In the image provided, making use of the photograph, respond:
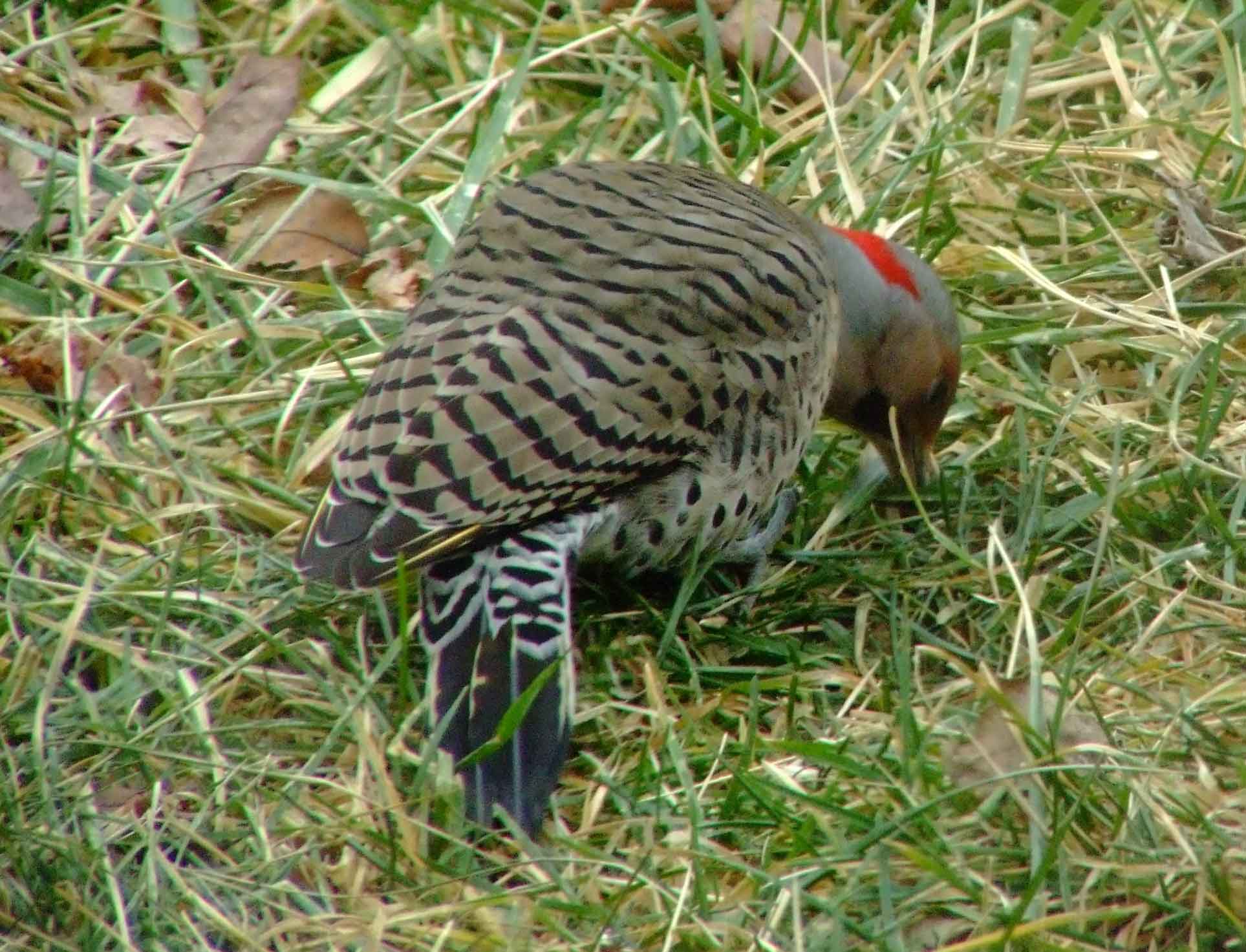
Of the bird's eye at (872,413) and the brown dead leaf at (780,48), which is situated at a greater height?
the brown dead leaf at (780,48)

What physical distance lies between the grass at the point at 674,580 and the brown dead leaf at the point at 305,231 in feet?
0.19

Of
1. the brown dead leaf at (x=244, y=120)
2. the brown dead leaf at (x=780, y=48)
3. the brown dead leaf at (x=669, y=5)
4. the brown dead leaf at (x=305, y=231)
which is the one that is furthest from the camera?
the brown dead leaf at (x=669, y=5)

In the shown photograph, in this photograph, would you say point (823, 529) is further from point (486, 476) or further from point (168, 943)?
point (168, 943)

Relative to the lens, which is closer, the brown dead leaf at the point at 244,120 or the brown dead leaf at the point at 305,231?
the brown dead leaf at the point at 305,231

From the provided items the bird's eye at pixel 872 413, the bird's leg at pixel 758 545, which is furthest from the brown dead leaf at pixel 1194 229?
the bird's leg at pixel 758 545

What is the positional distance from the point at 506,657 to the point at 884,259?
1480mm

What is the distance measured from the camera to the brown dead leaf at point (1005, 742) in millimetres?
3119

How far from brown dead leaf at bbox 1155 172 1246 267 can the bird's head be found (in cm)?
76

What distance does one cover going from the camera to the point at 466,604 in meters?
3.45

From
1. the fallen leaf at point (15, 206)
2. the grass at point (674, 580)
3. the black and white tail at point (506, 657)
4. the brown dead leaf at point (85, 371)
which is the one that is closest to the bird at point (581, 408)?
the black and white tail at point (506, 657)

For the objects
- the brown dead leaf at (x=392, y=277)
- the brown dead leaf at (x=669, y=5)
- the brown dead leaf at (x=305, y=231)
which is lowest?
the brown dead leaf at (x=392, y=277)

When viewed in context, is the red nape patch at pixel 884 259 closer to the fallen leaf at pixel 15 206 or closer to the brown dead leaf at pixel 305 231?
the brown dead leaf at pixel 305 231

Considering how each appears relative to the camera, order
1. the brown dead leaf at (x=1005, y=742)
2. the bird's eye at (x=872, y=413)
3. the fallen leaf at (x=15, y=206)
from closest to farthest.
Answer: the brown dead leaf at (x=1005, y=742)
the bird's eye at (x=872, y=413)
the fallen leaf at (x=15, y=206)

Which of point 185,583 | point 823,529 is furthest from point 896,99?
point 185,583
